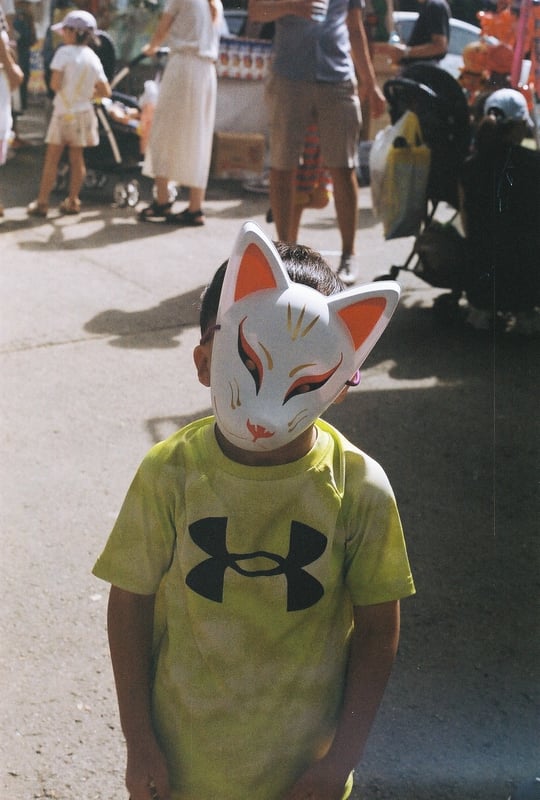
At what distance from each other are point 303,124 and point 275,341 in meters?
4.78

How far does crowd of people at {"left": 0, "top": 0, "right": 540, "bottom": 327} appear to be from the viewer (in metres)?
5.20

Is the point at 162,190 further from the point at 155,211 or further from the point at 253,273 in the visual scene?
the point at 253,273

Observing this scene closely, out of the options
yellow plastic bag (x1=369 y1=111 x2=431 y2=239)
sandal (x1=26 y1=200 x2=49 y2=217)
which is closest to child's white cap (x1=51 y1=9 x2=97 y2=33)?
sandal (x1=26 y1=200 x2=49 y2=217)

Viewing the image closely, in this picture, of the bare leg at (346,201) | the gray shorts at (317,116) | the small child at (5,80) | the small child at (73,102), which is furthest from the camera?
the small child at (73,102)

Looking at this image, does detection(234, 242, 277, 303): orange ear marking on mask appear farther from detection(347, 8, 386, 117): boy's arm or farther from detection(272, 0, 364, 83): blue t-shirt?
detection(347, 8, 386, 117): boy's arm

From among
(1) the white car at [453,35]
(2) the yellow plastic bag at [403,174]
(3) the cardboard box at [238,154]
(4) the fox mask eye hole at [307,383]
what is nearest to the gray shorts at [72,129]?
(3) the cardboard box at [238,154]

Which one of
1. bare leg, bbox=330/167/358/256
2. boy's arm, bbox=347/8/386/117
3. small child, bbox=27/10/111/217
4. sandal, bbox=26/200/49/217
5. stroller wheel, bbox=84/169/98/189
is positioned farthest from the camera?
stroller wheel, bbox=84/169/98/189

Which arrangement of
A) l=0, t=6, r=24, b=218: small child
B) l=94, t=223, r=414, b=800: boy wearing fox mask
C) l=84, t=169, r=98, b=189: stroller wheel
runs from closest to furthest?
1. l=94, t=223, r=414, b=800: boy wearing fox mask
2. l=0, t=6, r=24, b=218: small child
3. l=84, t=169, r=98, b=189: stroller wheel

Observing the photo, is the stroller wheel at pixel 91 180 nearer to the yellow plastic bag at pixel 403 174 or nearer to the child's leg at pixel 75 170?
the child's leg at pixel 75 170

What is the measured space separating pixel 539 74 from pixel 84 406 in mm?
2421

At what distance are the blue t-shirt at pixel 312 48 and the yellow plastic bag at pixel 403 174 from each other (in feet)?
1.50

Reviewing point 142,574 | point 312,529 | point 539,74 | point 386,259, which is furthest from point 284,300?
point 386,259

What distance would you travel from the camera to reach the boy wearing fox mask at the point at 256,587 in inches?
60.7

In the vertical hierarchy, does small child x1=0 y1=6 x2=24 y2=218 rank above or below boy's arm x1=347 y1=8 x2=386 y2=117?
below
